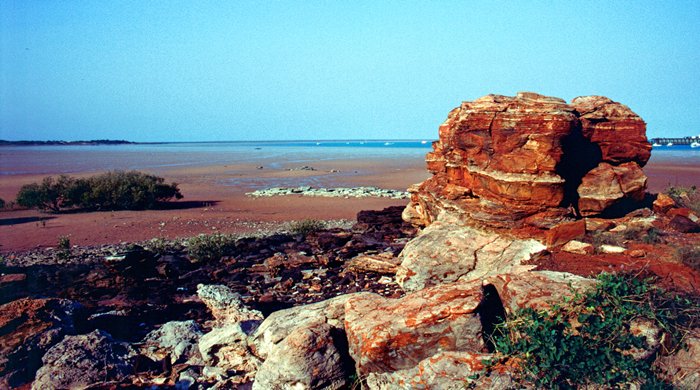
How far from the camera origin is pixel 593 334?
5188mm

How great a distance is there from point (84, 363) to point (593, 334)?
20.8ft

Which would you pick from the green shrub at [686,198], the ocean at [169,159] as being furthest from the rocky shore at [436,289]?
the ocean at [169,159]

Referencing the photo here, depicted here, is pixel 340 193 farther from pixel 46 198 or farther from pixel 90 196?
pixel 46 198

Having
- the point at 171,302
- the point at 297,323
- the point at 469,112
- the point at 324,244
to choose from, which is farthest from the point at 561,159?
the point at 171,302

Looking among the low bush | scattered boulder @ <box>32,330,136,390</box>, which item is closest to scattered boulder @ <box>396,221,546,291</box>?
the low bush

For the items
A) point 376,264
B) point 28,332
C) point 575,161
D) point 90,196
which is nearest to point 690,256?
point 575,161

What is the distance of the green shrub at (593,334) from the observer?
4977 millimetres

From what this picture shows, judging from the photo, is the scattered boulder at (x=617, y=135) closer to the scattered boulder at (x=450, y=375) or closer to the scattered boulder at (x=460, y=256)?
the scattered boulder at (x=460, y=256)

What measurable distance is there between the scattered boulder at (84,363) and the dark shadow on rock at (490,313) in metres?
4.80

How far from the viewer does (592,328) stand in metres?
5.22

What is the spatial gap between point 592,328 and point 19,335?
296 inches

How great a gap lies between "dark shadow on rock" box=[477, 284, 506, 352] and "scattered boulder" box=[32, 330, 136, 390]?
480cm

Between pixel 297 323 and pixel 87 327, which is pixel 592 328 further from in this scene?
pixel 87 327

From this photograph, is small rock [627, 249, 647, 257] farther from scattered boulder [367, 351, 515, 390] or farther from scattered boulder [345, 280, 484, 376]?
scattered boulder [367, 351, 515, 390]
